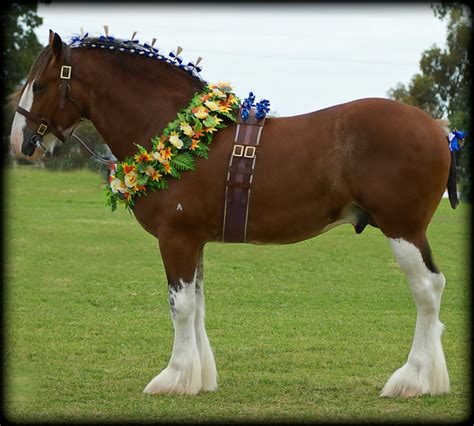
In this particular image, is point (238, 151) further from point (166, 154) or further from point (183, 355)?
point (183, 355)

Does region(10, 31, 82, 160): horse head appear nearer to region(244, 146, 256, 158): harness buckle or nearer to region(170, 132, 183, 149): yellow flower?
region(170, 132, 183, 149): yellow flower

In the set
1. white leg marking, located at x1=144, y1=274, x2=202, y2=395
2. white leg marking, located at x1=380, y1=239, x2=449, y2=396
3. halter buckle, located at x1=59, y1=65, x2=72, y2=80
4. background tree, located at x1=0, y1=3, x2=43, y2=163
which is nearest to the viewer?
white leg marking, located at x1=380, y1=239, x2=449, y2=396

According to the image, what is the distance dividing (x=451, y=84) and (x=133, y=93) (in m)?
24.5

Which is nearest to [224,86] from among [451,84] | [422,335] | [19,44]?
[422,335]

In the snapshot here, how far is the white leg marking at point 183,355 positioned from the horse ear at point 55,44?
230 cm

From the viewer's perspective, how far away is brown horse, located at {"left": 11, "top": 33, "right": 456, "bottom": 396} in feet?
22.1

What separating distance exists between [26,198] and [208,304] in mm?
17035

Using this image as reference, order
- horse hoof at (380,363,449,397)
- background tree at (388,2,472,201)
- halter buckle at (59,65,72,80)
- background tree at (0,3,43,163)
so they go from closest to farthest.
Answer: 1. horse hoof at (380,363,449,397)
2. halter buckle at (59,65,72,80)
3. background tree at (0,3,43,163)
4. background tree at (388,2,472,201)

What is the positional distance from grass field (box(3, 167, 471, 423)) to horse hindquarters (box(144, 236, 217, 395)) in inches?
6.2

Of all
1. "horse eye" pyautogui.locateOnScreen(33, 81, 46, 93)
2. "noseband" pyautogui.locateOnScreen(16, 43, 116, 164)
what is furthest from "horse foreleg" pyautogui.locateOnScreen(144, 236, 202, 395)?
"horse eye" pyautogui.locateOnScreen(33, 81, 46, 93)

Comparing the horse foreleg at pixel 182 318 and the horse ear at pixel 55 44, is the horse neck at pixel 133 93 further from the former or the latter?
the horse foreleg at pixel 182 318

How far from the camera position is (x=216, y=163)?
6.98m

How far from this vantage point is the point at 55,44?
7090 millimetres

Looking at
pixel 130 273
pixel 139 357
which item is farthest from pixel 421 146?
pixel 130 273
